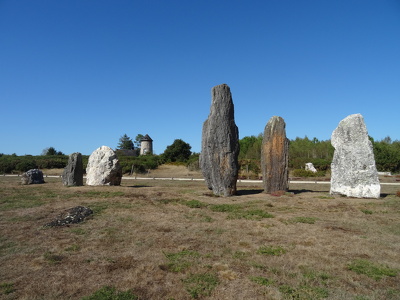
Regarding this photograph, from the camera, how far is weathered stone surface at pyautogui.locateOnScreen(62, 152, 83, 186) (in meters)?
18.5

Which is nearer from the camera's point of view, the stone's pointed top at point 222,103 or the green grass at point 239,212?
the green grass at point 239,212

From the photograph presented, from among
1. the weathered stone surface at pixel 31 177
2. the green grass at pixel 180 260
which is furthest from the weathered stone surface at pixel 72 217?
the weathered stone surface at pixel 31 177

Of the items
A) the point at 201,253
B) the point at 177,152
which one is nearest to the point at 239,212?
the point at 201,253

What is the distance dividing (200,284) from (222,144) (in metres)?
10.9

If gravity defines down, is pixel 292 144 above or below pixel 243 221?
above

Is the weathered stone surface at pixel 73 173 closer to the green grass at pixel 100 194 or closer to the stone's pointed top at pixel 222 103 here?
the green grass at pixel 100 194

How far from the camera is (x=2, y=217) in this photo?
31.0 ft

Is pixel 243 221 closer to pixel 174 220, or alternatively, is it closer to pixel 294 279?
pixel 174 220

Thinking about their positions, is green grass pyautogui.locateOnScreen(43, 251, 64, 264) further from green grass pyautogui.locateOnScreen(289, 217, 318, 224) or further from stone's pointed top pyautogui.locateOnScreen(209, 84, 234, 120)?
stone's pointed top pyautogui.locateOnScreen(209, 84, 234, 120)

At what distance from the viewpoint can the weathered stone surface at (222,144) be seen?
15039 mm

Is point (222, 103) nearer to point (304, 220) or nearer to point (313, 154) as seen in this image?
point (304, 220)

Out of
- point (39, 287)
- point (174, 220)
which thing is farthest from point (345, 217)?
point (39, 287)

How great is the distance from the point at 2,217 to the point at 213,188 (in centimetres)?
955

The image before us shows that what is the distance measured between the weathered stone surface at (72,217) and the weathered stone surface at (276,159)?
9670mm
